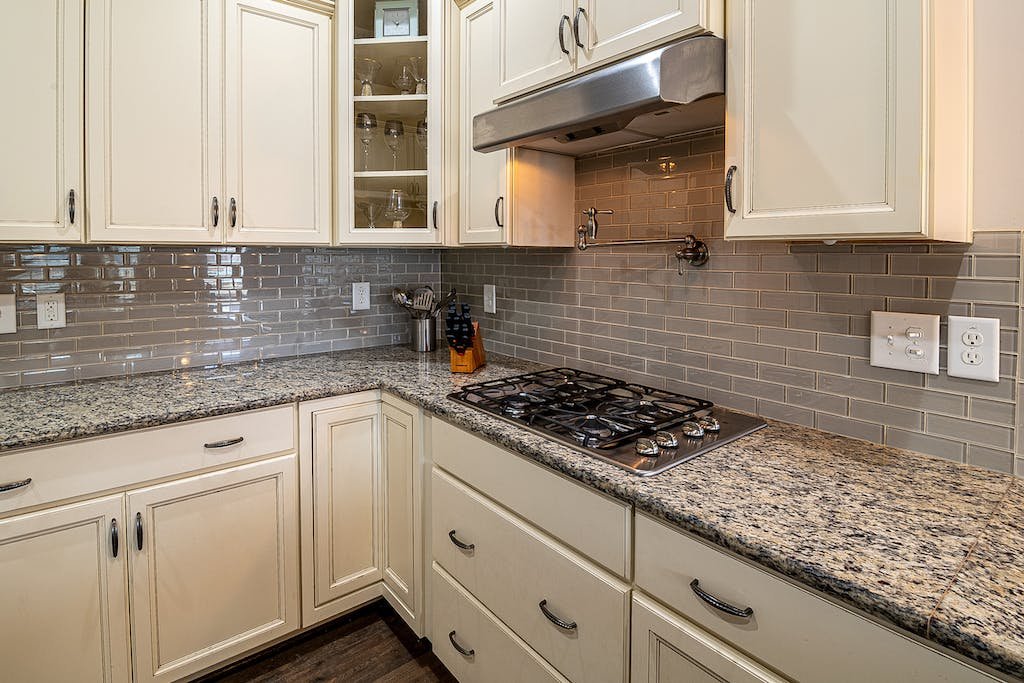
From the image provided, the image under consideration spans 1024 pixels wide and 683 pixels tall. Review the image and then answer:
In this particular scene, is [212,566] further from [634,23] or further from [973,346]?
[973,346]

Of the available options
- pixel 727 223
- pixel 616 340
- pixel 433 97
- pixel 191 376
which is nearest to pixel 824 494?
pixel 727 223

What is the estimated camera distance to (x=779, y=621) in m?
0.90

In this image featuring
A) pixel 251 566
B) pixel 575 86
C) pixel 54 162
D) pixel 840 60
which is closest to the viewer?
pixel 840 60

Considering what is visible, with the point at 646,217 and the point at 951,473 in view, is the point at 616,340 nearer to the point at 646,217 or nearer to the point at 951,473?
the point at 646,217

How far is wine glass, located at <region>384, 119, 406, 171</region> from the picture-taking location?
2.24m

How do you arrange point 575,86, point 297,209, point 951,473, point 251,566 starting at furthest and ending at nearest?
point 297,209 → point 251,566 → point 575,86 → point 951,473

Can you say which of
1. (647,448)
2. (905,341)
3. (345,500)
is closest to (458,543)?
(345,500)

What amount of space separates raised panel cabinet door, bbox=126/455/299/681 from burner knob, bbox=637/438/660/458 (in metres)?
1.18

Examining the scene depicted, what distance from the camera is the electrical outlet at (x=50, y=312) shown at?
1.92 m

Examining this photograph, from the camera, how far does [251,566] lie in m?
1.83

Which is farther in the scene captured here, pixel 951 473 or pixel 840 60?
pixel 951 473

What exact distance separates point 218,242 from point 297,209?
30 cm

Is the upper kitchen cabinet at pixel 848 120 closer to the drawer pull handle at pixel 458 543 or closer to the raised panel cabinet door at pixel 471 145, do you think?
the raised panel cabinet door at pixel 471 145

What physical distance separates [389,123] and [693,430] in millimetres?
1646
